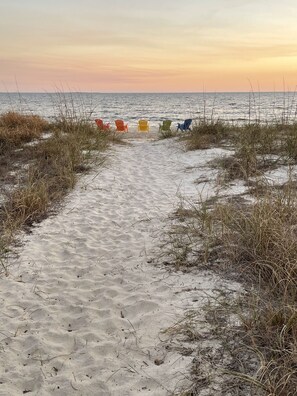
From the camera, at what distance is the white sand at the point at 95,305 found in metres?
2.16

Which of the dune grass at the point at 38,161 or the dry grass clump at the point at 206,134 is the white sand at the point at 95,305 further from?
the dry grass clump at the point at 206,134

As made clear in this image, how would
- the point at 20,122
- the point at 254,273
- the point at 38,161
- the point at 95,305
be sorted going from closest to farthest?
the point at 95,305
the point at 254,273
the point at 38,161
the point at 20,122

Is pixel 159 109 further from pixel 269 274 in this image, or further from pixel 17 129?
pixel 269 274

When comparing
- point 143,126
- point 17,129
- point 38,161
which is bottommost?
point 38,161

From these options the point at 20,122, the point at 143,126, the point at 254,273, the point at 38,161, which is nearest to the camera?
the point at 254,273

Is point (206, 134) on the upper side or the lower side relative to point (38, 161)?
upper

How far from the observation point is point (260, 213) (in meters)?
3.35

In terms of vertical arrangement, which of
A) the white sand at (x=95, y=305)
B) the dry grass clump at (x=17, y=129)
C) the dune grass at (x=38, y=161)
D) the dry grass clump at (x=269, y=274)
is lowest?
the white sand at (x=95, y=305)

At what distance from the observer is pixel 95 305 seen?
2.89 metres

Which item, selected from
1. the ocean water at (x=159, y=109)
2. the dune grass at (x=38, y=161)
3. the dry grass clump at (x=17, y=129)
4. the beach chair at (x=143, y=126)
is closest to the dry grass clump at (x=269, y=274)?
the dune grass at (x=38, y=161)

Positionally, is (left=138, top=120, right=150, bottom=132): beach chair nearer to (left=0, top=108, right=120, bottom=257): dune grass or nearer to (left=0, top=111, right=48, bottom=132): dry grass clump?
(left=0, top=108, right=120, bottom=257): dune grass

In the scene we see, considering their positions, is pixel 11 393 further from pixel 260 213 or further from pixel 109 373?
pixel 260 213

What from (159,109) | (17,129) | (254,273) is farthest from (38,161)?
(159,109)

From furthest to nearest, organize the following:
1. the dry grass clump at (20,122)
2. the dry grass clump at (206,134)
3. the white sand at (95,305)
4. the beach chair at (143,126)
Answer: the beach chair at (143,126)
the dry grass clump at (20,122)
the dry grass clump at (206,134)
the white sand at (95,305)
